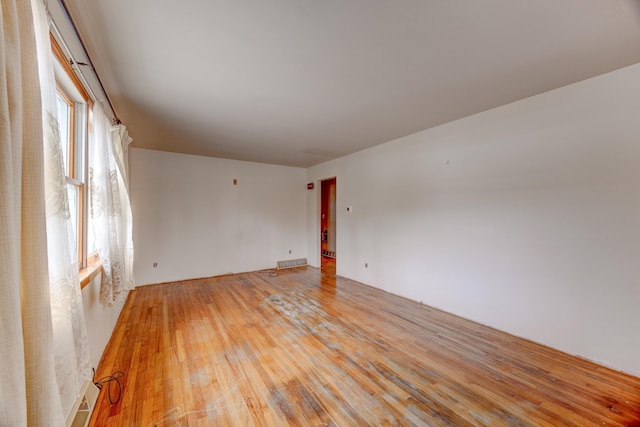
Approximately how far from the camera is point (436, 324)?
116 inches

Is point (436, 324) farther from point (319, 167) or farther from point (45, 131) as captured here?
point (319, 167)

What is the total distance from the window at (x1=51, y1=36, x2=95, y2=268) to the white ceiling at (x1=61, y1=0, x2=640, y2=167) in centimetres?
30

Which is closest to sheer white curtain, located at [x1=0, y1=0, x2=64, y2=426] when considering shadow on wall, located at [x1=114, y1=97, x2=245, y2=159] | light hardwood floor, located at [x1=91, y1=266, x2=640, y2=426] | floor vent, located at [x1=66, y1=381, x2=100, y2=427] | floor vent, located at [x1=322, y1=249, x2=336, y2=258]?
floor vent, located at [x1=66, y1=381, x2=100, y2=427]

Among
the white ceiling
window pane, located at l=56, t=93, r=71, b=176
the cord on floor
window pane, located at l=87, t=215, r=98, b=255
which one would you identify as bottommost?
the cord on floor

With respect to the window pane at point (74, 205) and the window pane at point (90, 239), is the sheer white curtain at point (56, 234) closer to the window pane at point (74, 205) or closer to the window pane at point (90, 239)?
the window pane at point (74, 205)

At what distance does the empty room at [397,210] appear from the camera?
1.08 meters

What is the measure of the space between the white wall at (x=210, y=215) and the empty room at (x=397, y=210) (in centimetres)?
91

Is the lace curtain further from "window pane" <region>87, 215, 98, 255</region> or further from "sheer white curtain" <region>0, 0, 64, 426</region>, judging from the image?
"window pane" <region>87, 215, 98, 255</region>

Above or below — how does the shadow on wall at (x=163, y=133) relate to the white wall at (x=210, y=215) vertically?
above

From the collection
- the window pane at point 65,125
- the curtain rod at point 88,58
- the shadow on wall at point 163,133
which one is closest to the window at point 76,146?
the window pane at point 65,125

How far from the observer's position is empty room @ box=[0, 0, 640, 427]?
1.08m

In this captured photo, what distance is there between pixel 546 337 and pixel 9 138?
3.84 metres

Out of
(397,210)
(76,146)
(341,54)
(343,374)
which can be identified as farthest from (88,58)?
(397,210)

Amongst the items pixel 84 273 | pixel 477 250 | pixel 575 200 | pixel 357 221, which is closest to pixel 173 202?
pixel 84 273
